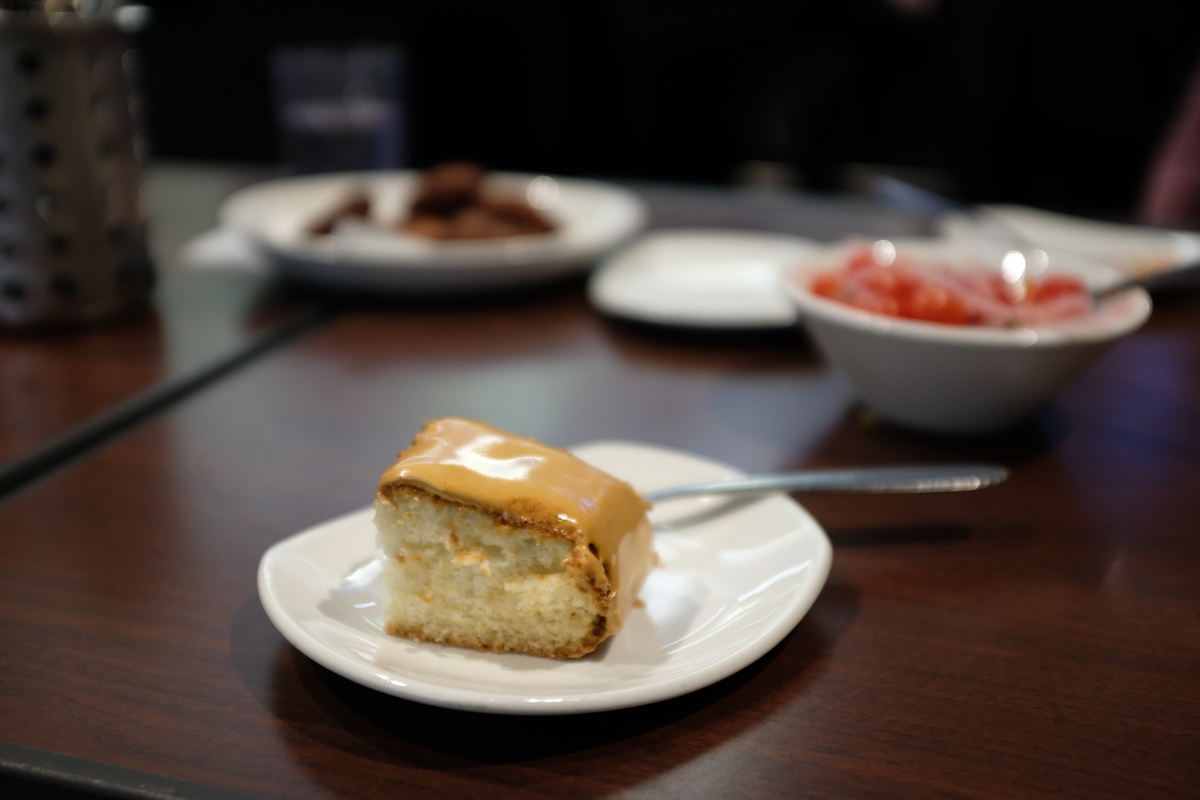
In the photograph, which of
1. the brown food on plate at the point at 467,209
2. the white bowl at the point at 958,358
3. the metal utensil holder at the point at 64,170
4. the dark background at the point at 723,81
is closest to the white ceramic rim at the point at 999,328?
the white bowl at the point at 958,358

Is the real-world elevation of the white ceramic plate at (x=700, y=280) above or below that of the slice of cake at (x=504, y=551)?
below

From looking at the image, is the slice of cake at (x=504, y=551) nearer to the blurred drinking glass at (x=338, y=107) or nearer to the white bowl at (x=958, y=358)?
the white bowl at (x=958, y=358)

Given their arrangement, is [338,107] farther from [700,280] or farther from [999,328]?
[999,328]

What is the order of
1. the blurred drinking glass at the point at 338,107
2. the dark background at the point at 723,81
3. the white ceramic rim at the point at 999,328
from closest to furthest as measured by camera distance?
the white ceramic rim at the point at 999,328 → the blurred drinking glass at the point at 338,107 → the dark background at the point at 723,81

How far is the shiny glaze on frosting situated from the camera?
2.07 feet

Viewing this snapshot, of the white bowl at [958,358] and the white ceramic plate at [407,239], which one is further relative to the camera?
the white ceramic plate at [407,239]

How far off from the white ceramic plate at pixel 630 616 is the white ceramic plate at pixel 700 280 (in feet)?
1.58

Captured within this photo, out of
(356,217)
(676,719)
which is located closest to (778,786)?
(676,719)

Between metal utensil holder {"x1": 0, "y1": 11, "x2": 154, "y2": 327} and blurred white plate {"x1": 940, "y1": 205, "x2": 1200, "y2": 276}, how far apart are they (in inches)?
47.4

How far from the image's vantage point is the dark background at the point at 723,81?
2.92 m

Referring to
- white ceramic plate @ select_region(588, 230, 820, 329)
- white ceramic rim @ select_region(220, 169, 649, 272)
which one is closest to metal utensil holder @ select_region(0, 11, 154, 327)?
white ceramic rim @ select_region(220, 169, 649, 272)

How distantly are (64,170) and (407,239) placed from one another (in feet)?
1.52

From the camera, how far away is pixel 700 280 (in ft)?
4.83

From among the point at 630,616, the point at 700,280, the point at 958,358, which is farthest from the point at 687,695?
the point at 700,280
